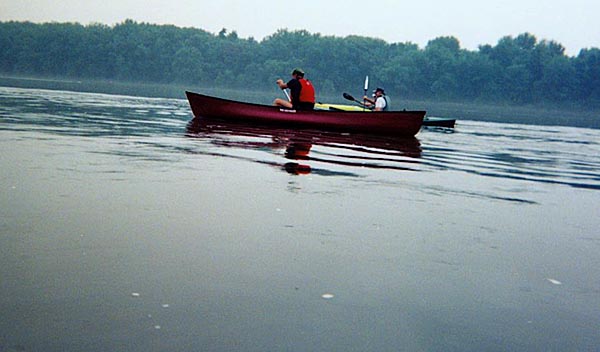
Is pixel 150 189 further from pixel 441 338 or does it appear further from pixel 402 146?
pixel 402 146

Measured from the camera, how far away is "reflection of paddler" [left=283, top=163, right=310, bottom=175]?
11284mm

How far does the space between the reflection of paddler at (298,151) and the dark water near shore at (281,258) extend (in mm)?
1766

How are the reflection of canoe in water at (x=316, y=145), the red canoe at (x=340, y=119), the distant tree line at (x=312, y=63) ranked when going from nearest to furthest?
the reflection of canoe in water at (x=316, y=145), the red canoe at (x=340, y=119), the distant tree line at (x=312, y=63)

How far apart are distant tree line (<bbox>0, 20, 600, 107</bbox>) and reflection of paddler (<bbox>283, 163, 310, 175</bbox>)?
109080 mm

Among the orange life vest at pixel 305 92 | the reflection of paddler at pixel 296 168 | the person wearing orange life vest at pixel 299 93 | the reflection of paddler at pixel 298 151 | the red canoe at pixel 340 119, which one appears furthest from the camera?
the orange life vest at pixel 305 92

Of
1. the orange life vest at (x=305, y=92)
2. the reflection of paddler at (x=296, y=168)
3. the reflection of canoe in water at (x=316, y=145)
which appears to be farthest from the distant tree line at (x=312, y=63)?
the reflection of paddler at (x=296, y=168)

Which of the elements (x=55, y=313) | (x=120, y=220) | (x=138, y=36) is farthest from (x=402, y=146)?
(x=138, y=36)

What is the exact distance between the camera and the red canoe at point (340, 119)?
827 inches

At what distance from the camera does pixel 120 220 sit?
22.1 feet

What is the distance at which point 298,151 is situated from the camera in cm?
1507

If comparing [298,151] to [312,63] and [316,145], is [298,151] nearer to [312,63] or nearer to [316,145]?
[316,145]

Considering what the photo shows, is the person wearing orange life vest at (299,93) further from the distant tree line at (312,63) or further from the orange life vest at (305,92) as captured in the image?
the distant tree line at (312,63)

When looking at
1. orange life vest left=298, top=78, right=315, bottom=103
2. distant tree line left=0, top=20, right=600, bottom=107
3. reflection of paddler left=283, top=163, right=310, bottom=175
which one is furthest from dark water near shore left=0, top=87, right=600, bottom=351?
distant tree line left=0, top=20, right=600, bottom=107

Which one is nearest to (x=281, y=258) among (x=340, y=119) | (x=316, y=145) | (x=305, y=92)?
(x=316, y=145)
